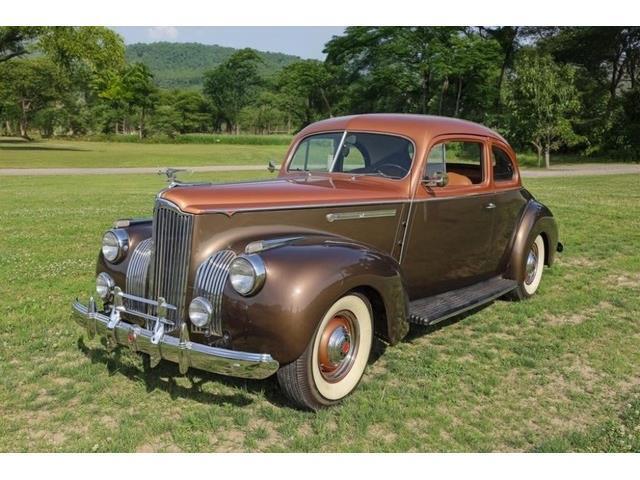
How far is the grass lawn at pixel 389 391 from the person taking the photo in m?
3.34

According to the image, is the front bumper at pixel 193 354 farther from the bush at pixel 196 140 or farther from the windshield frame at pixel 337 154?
the bush at pixel 196 140

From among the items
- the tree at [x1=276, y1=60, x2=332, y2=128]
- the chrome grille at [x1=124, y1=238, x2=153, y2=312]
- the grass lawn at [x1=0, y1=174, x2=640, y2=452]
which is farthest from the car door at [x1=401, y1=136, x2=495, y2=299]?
the tree at [x1=276, y1=60, x2=332, y2=128]

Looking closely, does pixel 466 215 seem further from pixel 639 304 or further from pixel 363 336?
pixel 639 304

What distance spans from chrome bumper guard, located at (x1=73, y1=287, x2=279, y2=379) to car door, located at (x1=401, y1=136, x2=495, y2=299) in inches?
75.3

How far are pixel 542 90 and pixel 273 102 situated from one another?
61.5 metres

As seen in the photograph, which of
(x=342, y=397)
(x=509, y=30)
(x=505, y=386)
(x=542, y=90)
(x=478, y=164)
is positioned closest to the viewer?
(x=342, y=397)

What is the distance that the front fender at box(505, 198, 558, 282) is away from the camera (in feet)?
19.7

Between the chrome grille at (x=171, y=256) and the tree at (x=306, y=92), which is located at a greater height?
the tree at (x=306, y=92)

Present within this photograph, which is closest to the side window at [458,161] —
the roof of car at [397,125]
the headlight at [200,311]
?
the roof of car at [397,125]

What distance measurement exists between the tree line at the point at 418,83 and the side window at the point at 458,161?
85.4 ft

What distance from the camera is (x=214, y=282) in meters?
3.56

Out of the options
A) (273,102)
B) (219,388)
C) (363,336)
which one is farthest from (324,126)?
(273,102)

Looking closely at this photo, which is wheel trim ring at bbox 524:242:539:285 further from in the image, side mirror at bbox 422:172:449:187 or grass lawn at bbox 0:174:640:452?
side mirror at bbox 422:172:449:187

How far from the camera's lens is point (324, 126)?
17.4ft
